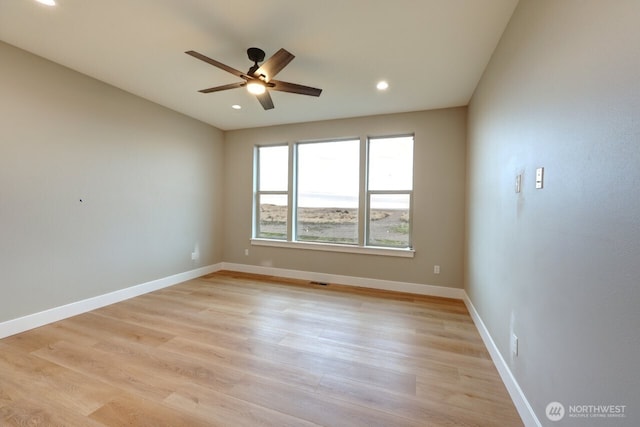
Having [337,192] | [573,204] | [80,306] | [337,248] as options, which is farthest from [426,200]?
[80,306]

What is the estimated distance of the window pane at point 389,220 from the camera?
392cm

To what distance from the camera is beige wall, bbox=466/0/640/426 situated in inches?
33.3

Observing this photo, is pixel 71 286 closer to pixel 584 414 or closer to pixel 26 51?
pixel 26 51

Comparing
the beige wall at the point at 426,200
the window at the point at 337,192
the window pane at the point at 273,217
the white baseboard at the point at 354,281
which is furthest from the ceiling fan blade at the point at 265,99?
the white baseboard at the point at 354,281

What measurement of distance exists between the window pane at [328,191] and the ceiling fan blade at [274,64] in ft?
7.05

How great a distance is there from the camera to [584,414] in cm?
103

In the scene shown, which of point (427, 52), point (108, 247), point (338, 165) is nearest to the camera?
point (427, 52)

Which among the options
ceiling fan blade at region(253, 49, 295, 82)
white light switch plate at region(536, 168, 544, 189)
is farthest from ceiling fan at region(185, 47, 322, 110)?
white light switch plate at region(536, 168, 544, 189)

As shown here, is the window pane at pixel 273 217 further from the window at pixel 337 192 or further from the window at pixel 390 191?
the window at pixel 390 191

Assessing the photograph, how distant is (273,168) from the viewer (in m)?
4.73

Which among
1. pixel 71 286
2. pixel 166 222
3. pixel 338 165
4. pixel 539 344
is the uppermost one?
pixel 338 165

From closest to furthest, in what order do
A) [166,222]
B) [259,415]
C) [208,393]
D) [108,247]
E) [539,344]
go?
1. [539,344]
2. [259,415]
3. [208,393]
4. [108,247]
5. [166,222]

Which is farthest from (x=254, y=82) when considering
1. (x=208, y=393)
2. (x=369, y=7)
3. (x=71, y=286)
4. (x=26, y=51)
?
(x=71, y=286)

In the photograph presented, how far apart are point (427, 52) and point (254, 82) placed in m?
1.55
